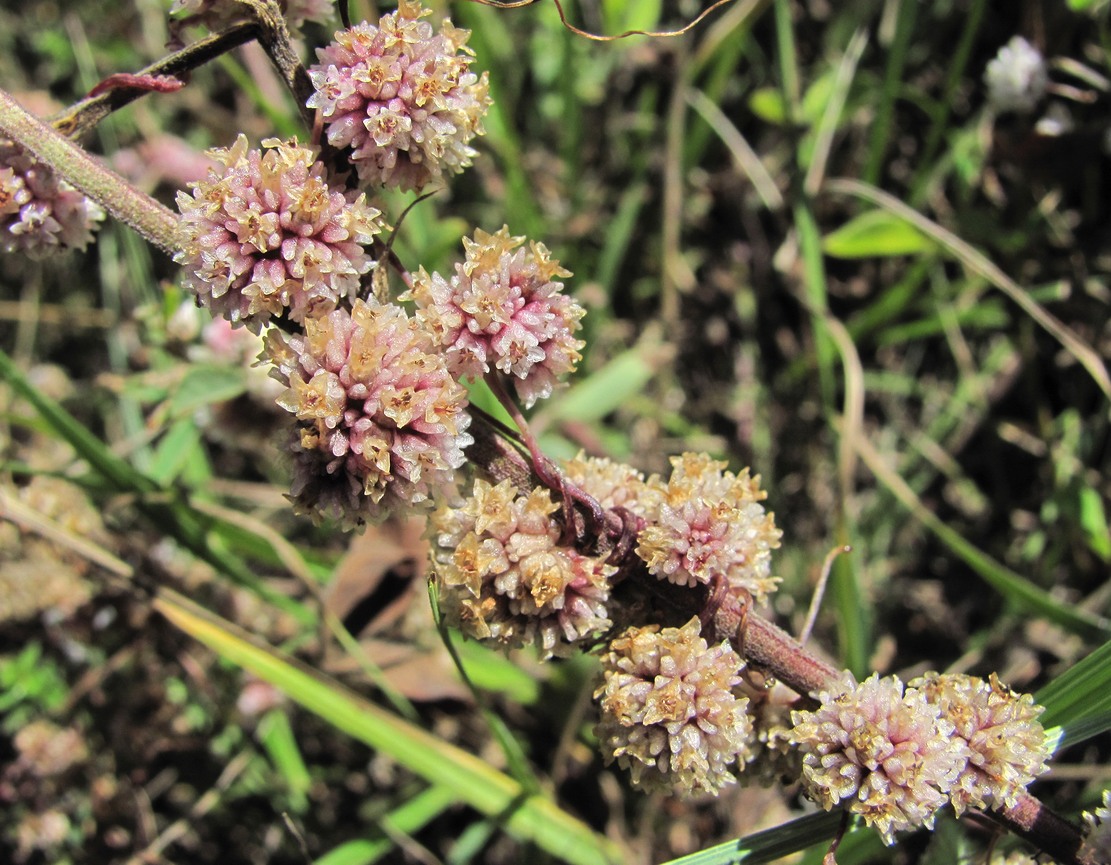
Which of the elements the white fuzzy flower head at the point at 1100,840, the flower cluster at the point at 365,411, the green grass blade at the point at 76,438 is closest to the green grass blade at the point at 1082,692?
the white fuzzy flower head at the point at 1100,840

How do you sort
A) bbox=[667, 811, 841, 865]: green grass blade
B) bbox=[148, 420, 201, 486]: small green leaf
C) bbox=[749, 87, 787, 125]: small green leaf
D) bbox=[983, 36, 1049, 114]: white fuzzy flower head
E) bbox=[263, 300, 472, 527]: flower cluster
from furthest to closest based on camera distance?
bbox=[749, 87, 787, 125]: small green leaf → bbox=[983, 36, 1049, 114]: white fuzzy flower head → bbox=[148, 420, 201, 486]: small green leaf → bbox=[667, 811, 841, 865]: green grass blade → bbox=[263, 300, 472, 527]: flower cluster

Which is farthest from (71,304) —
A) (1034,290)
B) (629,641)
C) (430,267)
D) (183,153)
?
(1034,290)

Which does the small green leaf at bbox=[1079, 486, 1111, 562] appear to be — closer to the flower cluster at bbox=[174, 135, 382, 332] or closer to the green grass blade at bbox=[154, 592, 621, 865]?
the green grass blade at bbox=[154, 592, 621, 865]

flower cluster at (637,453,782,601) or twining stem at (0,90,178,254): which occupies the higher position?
twining stem at (0,90,178,254)

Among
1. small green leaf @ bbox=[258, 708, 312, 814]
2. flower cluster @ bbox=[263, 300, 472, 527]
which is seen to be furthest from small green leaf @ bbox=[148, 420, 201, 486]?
flower cluster @ bbox=[263, 300, 472, 527]

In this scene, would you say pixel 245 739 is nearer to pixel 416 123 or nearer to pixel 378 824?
pixel 378 824

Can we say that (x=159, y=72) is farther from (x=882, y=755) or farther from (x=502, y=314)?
(x=882, y=755)

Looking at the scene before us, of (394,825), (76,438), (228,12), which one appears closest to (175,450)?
(76,438)
